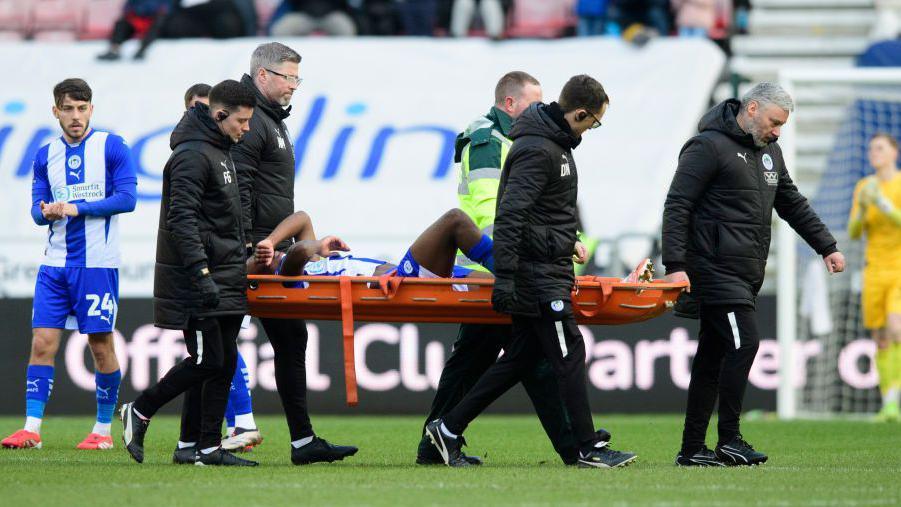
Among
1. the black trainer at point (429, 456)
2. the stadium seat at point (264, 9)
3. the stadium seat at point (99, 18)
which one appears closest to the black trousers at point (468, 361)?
the black trainer at point (429, 456)

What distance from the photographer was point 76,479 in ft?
22.6

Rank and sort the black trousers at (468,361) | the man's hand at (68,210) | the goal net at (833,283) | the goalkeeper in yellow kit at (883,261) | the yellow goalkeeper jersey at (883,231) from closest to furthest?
1. the black trousers at (468,361)
2. the man's hand at (68,210)
3. the goalkeeper in yellow kit at (883,261)
4. the yellow goalkeeper jersey at (883,231)
5. the goal net at (833,283)

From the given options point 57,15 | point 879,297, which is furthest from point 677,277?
point 57,15

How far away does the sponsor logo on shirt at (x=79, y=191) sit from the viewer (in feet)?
28.4

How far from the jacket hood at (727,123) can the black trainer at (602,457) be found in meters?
1.64

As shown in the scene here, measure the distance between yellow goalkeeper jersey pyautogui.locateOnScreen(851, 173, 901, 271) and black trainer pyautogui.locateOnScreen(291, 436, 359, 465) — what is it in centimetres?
599

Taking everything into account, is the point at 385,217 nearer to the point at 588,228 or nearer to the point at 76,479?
the point at 588,228

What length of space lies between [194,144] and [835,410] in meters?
7.65

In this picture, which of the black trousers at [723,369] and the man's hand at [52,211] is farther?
the man's hand at [52,211]

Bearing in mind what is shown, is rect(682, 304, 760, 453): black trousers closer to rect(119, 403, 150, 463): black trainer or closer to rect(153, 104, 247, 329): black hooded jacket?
rect(153, 104, 247, 329): black hooded jacket

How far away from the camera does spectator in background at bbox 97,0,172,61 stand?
664 inches

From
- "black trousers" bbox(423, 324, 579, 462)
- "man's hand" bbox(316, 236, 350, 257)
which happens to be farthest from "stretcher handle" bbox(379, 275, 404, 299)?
"black trousers" bbox(423, 324, 579, 462)

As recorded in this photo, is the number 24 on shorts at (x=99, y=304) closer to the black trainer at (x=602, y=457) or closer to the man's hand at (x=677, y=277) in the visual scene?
the black trainer at (x=602, y=457)

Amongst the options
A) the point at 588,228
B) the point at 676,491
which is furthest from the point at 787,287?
the point at 676,491
